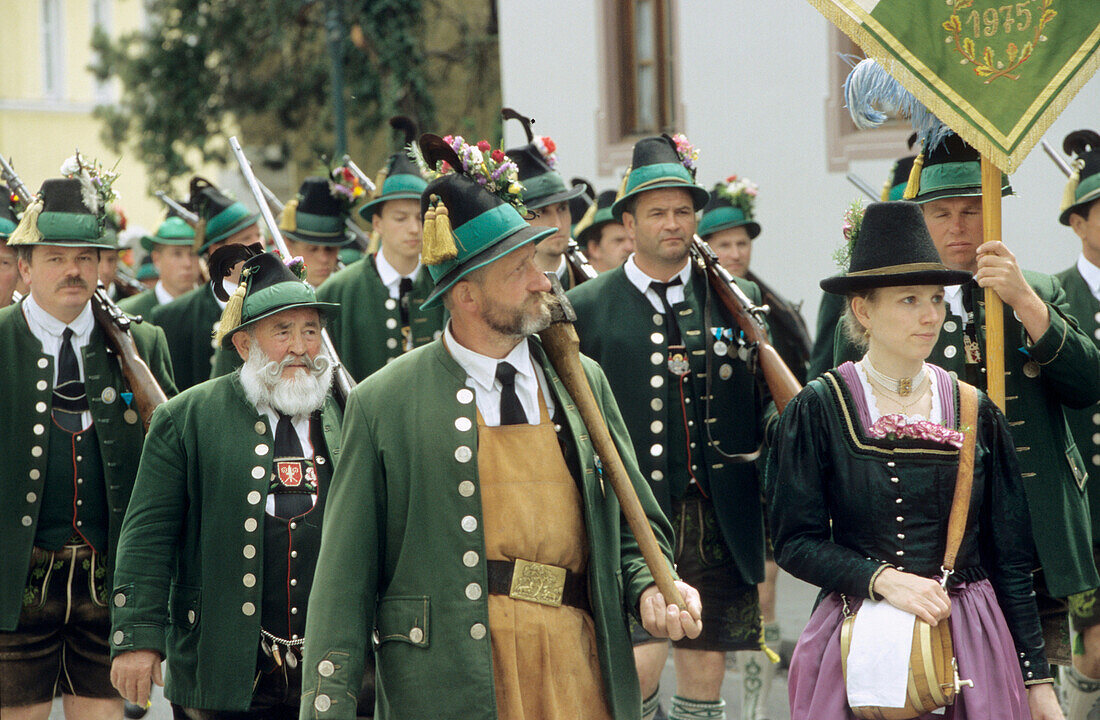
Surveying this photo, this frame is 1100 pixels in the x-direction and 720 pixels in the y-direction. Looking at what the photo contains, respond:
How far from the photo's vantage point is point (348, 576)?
12.1ft

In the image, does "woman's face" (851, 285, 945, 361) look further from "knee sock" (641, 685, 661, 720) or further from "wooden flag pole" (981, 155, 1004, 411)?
"knee sock" (641, 685, 661, 720)

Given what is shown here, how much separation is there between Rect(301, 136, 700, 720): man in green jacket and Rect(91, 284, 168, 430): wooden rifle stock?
237 cm

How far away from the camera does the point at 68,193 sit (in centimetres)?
628

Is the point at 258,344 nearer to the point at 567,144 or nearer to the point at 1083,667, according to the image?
the point at 1083,667

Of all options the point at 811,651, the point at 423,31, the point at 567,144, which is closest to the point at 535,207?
the point at 811,651

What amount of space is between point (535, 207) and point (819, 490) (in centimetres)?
331

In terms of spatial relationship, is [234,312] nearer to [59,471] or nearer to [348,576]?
[59,471]

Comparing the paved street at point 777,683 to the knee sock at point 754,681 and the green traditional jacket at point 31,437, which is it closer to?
the knee sock at point 754,681

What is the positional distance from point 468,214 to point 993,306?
1804mm

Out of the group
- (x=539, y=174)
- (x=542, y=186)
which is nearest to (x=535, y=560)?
(x=542, y=186)

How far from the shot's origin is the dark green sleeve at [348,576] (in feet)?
11.9

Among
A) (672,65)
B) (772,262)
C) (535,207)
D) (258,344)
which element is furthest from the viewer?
(672,65)

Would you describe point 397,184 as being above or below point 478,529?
above

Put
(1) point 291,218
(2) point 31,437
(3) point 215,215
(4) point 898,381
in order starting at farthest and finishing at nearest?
(1) point 291,218 → (3) point 215,215 → (2) point 31,437 → (4) point 898,381
